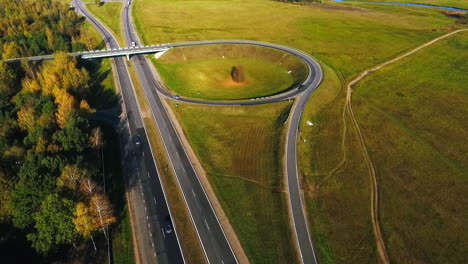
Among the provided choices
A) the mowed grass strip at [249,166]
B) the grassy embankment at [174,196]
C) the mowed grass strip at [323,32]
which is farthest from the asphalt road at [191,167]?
the mowed grass strip at [323,32]

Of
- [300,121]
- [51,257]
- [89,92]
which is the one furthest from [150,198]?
[89,92]

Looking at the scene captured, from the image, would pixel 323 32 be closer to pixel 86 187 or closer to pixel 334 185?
pixel 334 185

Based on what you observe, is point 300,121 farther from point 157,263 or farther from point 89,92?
point 89,92

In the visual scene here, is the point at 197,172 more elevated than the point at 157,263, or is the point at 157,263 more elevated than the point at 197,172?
the point at 197,172

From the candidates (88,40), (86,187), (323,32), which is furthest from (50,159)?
(323,32)

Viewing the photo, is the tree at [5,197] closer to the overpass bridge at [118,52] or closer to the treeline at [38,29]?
the overpass bridge at [118,52]

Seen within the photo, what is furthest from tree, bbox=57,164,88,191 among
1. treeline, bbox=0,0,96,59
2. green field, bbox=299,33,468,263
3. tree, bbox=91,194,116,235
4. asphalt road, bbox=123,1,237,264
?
treeline, bbox=0,0,96,59
